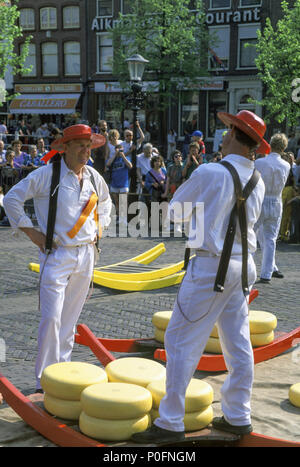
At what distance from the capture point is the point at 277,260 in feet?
36.7

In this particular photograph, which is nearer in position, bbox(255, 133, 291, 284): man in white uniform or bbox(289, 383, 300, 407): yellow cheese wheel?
bbox(289, 383, 300, 407): yellow cheese wheel

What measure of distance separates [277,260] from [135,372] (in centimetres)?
736

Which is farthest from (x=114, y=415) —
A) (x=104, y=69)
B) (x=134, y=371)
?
(x=104, y=69)

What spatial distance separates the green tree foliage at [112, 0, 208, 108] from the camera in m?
29.1

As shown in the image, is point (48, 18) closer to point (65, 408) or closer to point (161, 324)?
point (161, 324)

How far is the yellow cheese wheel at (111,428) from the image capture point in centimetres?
366

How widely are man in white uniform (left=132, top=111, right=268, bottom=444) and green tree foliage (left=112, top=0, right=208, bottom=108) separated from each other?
26.5m

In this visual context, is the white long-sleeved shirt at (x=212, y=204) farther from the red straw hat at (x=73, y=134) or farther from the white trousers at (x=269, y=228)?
the white trousers at (x=269, y=228)

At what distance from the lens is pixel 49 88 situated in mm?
38500

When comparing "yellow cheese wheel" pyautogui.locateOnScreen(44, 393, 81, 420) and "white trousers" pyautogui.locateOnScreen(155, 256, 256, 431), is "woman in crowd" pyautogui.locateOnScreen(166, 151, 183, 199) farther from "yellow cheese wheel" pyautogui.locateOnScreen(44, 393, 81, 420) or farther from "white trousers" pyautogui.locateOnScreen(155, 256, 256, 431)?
"white trousers" pyautogui.locateOnScreen(155, 256, 256, 431)

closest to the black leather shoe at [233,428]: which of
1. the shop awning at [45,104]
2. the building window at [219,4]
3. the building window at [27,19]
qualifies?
the building window at [219,4]

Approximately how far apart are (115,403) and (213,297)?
3.07 ft

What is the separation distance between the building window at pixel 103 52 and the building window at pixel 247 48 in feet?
27.7

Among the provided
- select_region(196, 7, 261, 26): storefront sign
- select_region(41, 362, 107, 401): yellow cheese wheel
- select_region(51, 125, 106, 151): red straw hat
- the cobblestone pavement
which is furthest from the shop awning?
select_region(41, 362, 107, 401): yellow cheese wheel
